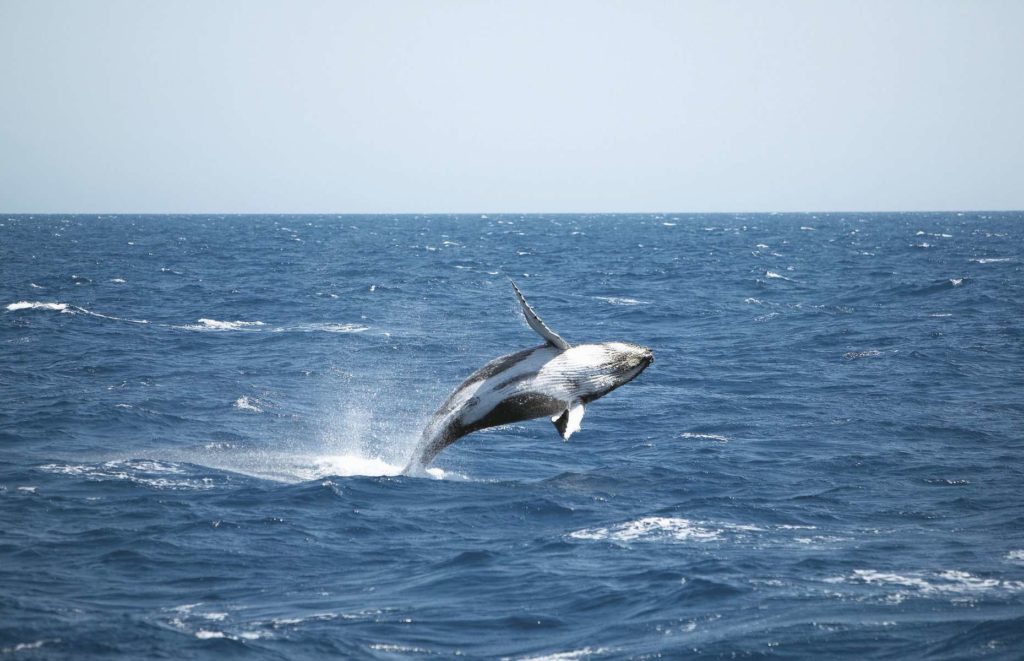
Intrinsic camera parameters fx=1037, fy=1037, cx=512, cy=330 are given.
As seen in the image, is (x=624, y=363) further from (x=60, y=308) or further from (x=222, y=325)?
(x=60, y=308)

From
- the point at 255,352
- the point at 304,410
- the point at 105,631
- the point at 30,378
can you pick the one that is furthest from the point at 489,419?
the point at 255,352

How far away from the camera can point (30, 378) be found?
33.6 meters

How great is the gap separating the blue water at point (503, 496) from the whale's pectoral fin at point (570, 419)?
2.40m

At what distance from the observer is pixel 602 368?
15.4m

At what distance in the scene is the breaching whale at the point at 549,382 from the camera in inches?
601

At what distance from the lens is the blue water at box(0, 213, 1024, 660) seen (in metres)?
13.9

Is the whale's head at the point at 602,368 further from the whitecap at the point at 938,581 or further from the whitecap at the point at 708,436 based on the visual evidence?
the whitecap at the point at 708,436

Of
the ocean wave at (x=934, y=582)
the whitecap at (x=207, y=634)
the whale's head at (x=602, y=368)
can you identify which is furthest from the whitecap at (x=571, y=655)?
the ocean wave at (x=934, y=582)

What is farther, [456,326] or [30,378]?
[456,326]

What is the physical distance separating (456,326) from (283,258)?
199 feet

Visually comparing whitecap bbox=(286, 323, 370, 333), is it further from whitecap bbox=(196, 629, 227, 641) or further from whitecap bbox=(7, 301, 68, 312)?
whitecap bbox=(196, 629, 227, 641)

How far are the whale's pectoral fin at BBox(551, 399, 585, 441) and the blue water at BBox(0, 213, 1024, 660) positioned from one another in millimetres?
2403

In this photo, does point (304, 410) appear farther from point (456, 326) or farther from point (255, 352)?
point (456, 326)

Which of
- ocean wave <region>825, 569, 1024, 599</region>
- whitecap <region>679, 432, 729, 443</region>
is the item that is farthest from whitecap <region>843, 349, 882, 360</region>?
ocean wave <region>825, 569, 1024, 599</region>
